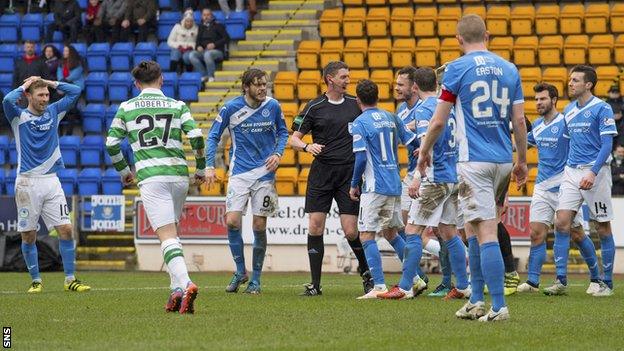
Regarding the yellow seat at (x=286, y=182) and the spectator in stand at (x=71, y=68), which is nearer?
the yellow seat at (x=286, y=182)

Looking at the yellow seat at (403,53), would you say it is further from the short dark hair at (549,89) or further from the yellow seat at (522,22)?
the short dark hair at (549,89)

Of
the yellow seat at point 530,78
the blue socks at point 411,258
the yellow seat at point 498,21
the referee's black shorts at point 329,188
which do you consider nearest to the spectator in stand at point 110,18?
the yellow seat at point 498,21

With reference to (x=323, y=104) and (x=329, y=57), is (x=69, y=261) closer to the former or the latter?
(x=323, y=104)

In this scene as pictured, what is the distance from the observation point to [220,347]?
8.52 metres

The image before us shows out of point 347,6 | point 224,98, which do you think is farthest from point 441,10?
point 224,98

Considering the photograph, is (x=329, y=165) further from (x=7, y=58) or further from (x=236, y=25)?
(x=7, y=58)

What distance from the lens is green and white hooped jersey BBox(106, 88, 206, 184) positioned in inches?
454

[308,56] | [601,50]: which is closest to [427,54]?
[308,56]

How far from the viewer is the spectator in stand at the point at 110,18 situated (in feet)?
93.9

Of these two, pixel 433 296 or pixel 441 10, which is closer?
pixel 433 296

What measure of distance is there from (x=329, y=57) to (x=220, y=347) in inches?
721

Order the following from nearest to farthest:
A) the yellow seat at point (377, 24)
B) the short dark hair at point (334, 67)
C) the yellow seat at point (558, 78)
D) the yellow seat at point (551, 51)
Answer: the short dark hair at point (334, 67), the yellow seat at point (558, 78), the yellow seat at point (551, 51), the yellow seat at point (377, 24)

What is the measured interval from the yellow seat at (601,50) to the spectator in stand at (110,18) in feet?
33.1

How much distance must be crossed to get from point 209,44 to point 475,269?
56.1ft
